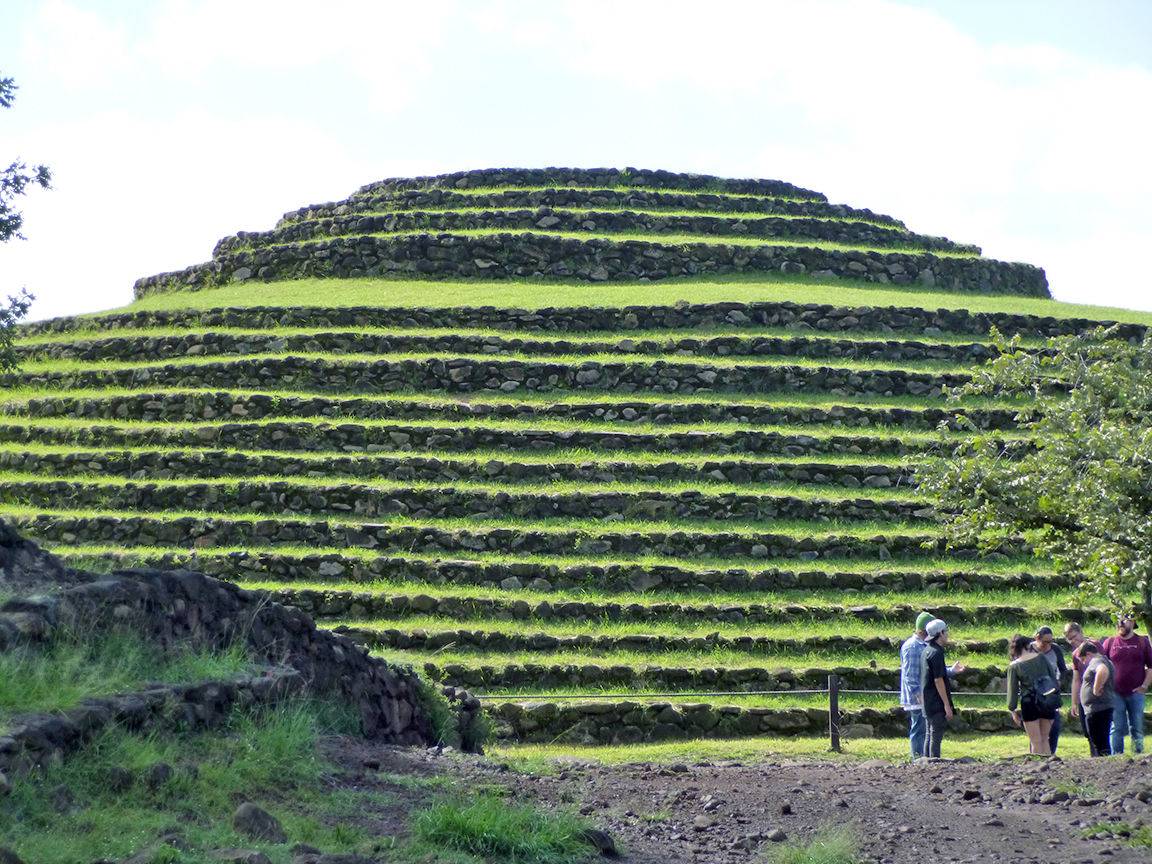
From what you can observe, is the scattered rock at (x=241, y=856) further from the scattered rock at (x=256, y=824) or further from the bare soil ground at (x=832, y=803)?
the bare soil ground at (x=832, y=803)

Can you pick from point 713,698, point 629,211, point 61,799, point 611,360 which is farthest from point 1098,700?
point 629,211

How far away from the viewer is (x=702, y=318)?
20375 mm

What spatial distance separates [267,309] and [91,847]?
16.6 meters

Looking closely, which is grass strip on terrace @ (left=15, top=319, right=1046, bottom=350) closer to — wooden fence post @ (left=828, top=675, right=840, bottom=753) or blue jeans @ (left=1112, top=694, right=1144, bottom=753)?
wooden fence post @ (left=828, top=675, right=840, bottom=753)

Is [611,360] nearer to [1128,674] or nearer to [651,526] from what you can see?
[651,526]

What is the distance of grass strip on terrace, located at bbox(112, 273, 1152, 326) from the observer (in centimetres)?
2128

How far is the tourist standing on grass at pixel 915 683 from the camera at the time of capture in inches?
431

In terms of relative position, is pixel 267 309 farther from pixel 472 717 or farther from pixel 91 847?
pixel 91 847

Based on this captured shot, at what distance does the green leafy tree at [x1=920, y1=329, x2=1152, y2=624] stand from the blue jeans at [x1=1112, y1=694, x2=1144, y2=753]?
837 millimetres

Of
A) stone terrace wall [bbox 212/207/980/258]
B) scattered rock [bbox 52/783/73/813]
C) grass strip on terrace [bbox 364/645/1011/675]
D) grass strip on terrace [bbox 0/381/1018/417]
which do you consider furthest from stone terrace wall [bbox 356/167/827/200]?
scattered rock [bbox 52/783/73/813]

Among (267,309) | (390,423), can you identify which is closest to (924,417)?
(390,423)

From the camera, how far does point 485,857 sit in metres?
6.18

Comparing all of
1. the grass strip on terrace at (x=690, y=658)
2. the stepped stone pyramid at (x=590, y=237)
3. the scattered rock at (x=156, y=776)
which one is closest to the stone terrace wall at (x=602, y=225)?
the stepped stone pyramid at (x=590, y=237)

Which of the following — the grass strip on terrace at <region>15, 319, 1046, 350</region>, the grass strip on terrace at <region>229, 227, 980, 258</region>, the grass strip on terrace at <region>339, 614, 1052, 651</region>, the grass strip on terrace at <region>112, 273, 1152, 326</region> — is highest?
the grass strip on terrace at <region>229, 227, 980, 258</region>
